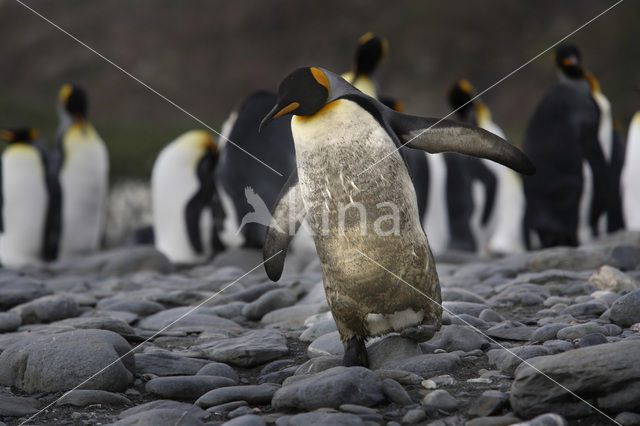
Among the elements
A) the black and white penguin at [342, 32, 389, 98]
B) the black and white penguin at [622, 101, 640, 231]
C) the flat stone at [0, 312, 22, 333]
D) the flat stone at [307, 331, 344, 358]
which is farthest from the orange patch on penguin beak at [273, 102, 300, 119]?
the black and white penguin at [622, 101, 640, 231]

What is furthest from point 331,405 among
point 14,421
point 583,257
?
point 583,257

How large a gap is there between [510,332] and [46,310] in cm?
222

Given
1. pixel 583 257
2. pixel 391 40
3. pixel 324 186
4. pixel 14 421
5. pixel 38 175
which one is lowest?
pixel 14 421

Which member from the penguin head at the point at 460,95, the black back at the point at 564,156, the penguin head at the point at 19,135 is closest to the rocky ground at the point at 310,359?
the black back at the point at 564,156

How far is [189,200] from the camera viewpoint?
7.87 meters

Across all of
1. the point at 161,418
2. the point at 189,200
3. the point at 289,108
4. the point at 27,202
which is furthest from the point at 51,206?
the point at 161,418

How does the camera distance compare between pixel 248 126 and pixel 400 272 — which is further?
pixel 248 126

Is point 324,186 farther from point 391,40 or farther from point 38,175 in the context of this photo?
point 391,40

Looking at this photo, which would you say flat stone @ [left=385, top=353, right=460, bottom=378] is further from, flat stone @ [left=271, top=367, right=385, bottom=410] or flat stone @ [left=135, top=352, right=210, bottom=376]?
flat stone @ [left=135, top=352, right=210, bottom=376]

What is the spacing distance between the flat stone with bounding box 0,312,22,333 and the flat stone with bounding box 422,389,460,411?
2152mm

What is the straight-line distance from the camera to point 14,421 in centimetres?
234

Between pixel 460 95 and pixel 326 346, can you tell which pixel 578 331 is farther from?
pixel 460 95

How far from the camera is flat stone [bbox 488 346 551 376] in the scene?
2457mm

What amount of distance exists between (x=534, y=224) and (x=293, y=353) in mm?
5778
